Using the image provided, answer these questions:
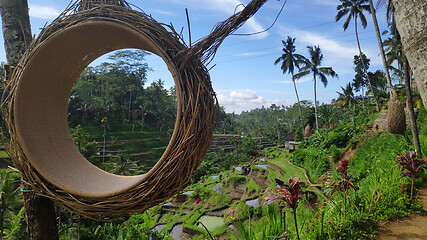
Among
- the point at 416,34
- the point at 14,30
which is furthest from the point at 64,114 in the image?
the point at 416,34

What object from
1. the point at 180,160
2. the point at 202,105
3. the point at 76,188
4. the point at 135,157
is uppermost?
the point at 202,105

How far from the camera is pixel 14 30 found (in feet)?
4.60

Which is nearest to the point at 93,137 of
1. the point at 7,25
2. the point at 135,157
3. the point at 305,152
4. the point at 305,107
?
the point at 135,157

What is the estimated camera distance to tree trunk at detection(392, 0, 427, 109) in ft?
1.69

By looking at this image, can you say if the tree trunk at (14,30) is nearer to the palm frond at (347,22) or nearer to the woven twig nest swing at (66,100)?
the woven twig nest swing at (66,100)

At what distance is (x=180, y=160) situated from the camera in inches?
31.0

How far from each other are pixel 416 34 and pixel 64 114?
5.12 ft

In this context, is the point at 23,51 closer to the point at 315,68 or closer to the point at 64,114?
the point at 64,114

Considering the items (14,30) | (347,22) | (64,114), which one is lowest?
(64,114)

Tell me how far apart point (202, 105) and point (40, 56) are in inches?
32.7

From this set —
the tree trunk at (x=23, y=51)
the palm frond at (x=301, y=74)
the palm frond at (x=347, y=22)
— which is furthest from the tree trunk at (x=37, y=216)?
the palm frond at (x=301, y=74)

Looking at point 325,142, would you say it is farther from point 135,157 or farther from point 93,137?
point 93,137

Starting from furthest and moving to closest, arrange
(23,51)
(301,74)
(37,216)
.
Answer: (301,74) < (23,51) < (37,216)

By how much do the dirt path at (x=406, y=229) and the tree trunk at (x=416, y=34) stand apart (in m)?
1.75
